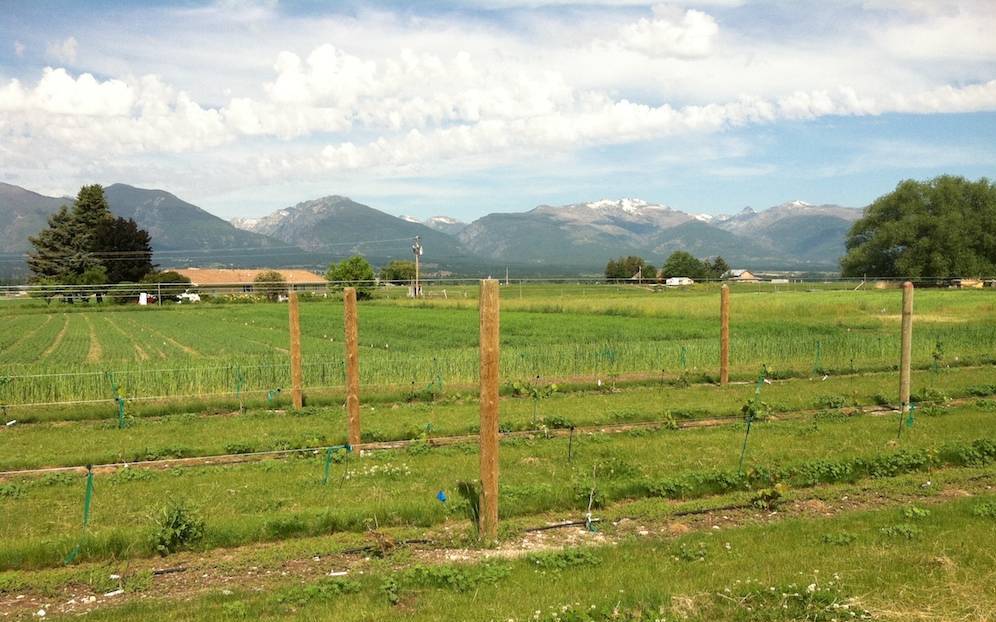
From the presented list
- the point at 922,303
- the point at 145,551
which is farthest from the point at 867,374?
the point at 922,303

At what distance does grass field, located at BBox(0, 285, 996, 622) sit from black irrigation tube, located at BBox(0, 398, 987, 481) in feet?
0.28

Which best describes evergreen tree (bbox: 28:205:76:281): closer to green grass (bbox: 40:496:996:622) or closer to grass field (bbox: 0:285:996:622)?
grass field (bbox: 0:285:996:622)

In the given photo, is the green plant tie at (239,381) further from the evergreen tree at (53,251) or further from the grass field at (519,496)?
the evergreen tree at (53,251)

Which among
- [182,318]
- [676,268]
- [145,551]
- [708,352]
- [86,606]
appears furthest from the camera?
[676,268]

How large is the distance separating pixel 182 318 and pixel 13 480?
45.2 m

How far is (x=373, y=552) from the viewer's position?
8562 mm

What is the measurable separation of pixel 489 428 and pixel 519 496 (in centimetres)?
180

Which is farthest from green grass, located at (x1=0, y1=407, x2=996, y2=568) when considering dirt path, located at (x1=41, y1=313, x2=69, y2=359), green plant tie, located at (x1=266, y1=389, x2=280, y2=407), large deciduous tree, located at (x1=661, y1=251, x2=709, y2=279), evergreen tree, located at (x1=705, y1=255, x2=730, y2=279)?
evergreen tree, located at (x1=705, y1=255, x2=730, y2=279)

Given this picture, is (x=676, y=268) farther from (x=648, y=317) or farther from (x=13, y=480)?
(x=13, y=480)

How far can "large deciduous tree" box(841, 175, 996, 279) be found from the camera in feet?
273

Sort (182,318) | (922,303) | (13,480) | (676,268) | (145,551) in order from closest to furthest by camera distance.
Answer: (145,551) < (13,480) < (922,303) < (182,318) < (676,268)

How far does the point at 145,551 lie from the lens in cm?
873

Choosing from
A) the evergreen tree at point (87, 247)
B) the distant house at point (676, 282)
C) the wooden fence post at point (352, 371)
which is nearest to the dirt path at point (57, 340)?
the wooden fence post at point (352, 371)

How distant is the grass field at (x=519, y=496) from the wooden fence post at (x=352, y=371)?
1.71ft
